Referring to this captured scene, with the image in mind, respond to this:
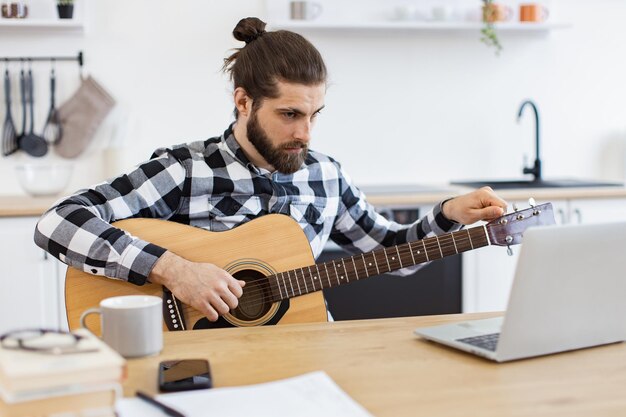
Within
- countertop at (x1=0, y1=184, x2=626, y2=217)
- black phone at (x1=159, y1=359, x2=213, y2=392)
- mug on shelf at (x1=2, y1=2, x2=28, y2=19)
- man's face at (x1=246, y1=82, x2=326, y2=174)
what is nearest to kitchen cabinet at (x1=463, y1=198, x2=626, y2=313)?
countertop at (x1=0, y1=184, x2=626, y2=217)

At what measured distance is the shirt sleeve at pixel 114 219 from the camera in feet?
5.76

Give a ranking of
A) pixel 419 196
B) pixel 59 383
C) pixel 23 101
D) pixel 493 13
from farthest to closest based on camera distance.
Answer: pixel 493 13, pixel 23 101, pixel 419 196, pixel 59 383

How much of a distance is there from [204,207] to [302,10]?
1741 millimetres

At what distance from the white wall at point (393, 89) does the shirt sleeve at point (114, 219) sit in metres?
1.54

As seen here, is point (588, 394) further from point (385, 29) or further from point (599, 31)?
point (599, 31)

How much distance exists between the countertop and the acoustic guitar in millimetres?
1247

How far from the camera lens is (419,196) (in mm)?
3174

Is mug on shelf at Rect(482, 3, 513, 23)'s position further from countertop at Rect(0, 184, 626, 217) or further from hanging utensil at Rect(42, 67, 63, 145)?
hanging utensil at Rect(42, 67, 63, 145)

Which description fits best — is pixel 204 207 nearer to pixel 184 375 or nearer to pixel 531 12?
pixel 184 375

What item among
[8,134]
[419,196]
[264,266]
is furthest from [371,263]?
[8,134]

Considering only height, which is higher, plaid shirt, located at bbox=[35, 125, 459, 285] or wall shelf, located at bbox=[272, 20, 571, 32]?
wall shelf, located at bbox=[272, 20, 571, 32]

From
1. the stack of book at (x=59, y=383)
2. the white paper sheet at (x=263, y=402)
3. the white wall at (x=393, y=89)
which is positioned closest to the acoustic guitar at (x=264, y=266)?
the white paper sheet at (x=263, y=402)

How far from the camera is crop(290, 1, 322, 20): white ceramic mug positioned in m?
3.51

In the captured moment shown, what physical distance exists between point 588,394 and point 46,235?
1264 mm
